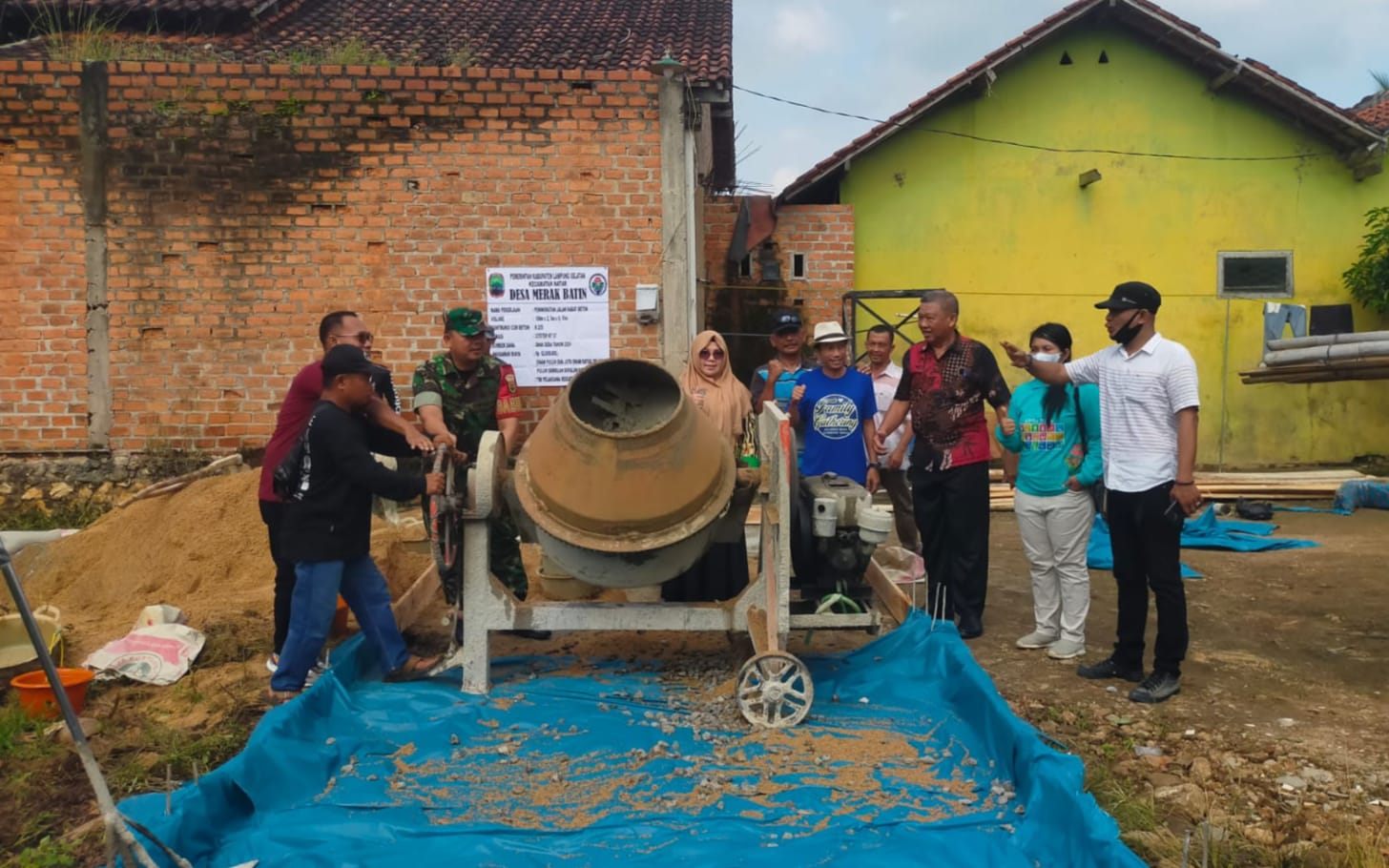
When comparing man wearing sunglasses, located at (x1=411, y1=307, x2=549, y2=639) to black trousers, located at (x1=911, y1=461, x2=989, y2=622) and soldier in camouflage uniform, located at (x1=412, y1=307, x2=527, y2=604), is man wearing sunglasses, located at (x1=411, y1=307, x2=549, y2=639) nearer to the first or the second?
soldier in camouflage uniform, located at (x1=412, y1=307, x2=527, y2=604)

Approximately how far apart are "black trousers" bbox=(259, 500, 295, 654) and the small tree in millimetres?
11230

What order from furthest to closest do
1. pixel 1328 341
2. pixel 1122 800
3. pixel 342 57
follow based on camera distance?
pixel 342 57 < pixel 1328 341 < pixel 1122 800

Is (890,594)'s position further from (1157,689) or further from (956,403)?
(1157,689)

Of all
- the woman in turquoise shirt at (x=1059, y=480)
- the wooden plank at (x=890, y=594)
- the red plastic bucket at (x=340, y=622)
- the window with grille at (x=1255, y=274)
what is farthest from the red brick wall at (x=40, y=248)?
the window with grille at (x=1255, y=274)

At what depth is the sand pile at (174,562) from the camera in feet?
18.0

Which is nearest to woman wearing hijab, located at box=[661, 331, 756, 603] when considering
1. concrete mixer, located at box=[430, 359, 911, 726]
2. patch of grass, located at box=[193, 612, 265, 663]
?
concrete mixer, located at box=[430, 359, 911, 726]

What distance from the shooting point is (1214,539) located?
7.55 metres

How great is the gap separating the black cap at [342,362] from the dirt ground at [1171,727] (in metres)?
1.32

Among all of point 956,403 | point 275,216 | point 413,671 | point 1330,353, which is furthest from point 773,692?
point 275,216

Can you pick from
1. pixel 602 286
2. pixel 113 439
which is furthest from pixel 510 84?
pixel 113 439

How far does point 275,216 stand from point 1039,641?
596cm

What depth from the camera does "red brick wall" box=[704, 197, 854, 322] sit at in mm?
10609

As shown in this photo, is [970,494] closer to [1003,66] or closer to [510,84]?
[510,84]

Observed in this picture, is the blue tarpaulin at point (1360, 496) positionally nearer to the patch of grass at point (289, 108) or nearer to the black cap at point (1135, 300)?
the black cap at point (1135, 300)
